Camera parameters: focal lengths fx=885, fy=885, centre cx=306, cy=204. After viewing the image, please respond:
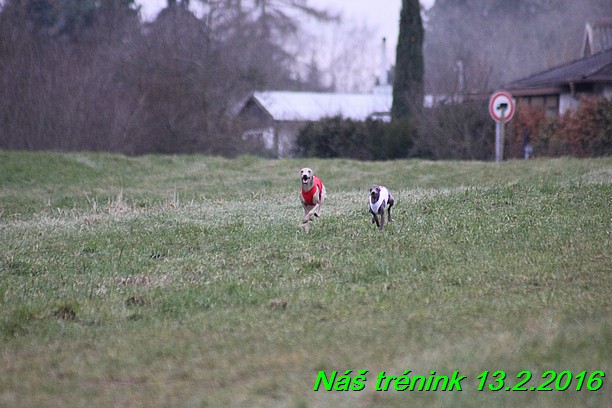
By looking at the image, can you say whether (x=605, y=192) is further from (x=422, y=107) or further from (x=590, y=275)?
(x=422, y=107)

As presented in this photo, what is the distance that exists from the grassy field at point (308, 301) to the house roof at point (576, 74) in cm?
1589

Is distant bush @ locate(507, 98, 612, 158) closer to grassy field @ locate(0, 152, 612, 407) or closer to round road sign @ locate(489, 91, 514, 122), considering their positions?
round road sign @ locate(489, 91, 514, 122)

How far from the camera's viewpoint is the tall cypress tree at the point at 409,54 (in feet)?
119

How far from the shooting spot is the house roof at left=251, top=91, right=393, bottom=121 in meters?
44.0

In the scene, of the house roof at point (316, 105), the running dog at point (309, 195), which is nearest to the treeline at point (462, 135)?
the house roof at point (316, 105)

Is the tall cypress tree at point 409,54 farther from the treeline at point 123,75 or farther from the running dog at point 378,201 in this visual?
the running dog at point 378,201

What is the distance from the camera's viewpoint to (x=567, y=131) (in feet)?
88.2

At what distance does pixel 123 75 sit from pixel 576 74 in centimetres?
1922

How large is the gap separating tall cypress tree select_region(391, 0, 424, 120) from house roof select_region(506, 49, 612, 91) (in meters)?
3.82

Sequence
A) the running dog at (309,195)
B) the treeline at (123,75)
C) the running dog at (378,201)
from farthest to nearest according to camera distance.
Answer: the treeline at (123,75) < the running dog at (309,195) < the running dog at (378,201)

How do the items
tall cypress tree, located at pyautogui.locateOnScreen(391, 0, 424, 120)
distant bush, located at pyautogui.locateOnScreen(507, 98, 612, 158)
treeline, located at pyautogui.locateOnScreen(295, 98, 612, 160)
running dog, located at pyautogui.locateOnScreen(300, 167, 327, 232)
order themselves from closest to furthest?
running dog, located at pyautogui.locateOnScreen(300, 167, 327, 232) → distant bush, located at pyautogui.locateOnScreen(507, 98, 612, 158) → treeline, located at pyautogui.locateOnScreen(295, 98, 612, 160) → tall cypress tree, located at pyautogui.locateOnScreen(391, 0, 424, 120)

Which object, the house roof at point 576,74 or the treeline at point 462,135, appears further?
the house roof at point 576,74

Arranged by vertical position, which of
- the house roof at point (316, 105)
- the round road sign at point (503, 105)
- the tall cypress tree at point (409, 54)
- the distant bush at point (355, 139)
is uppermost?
the tall cypress tree at point (409, 54)

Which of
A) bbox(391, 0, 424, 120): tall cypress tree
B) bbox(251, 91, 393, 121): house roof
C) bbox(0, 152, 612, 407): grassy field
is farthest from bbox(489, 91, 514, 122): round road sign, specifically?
bbox(251, 91, 393, 121): house roof
